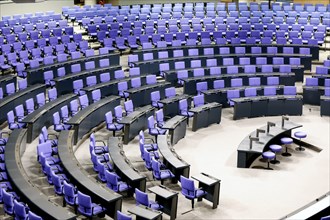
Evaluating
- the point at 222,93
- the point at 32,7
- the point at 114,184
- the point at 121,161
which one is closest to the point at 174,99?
the point at 222,93

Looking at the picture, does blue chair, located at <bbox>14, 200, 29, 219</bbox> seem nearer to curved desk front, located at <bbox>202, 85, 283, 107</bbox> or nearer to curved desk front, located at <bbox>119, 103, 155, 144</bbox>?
curved desk front, located at <bbox>119, 103, 155, 144</bbox>

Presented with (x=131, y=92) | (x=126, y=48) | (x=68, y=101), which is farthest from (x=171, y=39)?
(x=68, y=101)

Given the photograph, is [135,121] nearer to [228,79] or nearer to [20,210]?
[228,79]

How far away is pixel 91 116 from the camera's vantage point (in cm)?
1595

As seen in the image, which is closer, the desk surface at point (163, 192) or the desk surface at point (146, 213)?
the desk surface at point (146, 213)

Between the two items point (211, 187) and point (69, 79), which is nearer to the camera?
point (211, 187)

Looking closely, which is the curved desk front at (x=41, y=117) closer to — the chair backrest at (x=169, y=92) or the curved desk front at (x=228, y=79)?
the chair backrest at (x=169, y=92)

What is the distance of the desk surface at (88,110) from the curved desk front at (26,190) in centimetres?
183

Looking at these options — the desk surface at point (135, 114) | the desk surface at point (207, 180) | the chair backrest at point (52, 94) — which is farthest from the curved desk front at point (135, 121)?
the desk surface at point (207, 180)

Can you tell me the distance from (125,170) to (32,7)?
18.8 m

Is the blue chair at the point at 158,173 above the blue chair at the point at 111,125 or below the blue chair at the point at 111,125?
below

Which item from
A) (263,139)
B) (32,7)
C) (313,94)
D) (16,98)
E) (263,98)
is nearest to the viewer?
(263,139)

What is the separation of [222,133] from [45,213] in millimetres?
8031

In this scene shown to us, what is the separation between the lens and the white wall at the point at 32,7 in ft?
89.0
